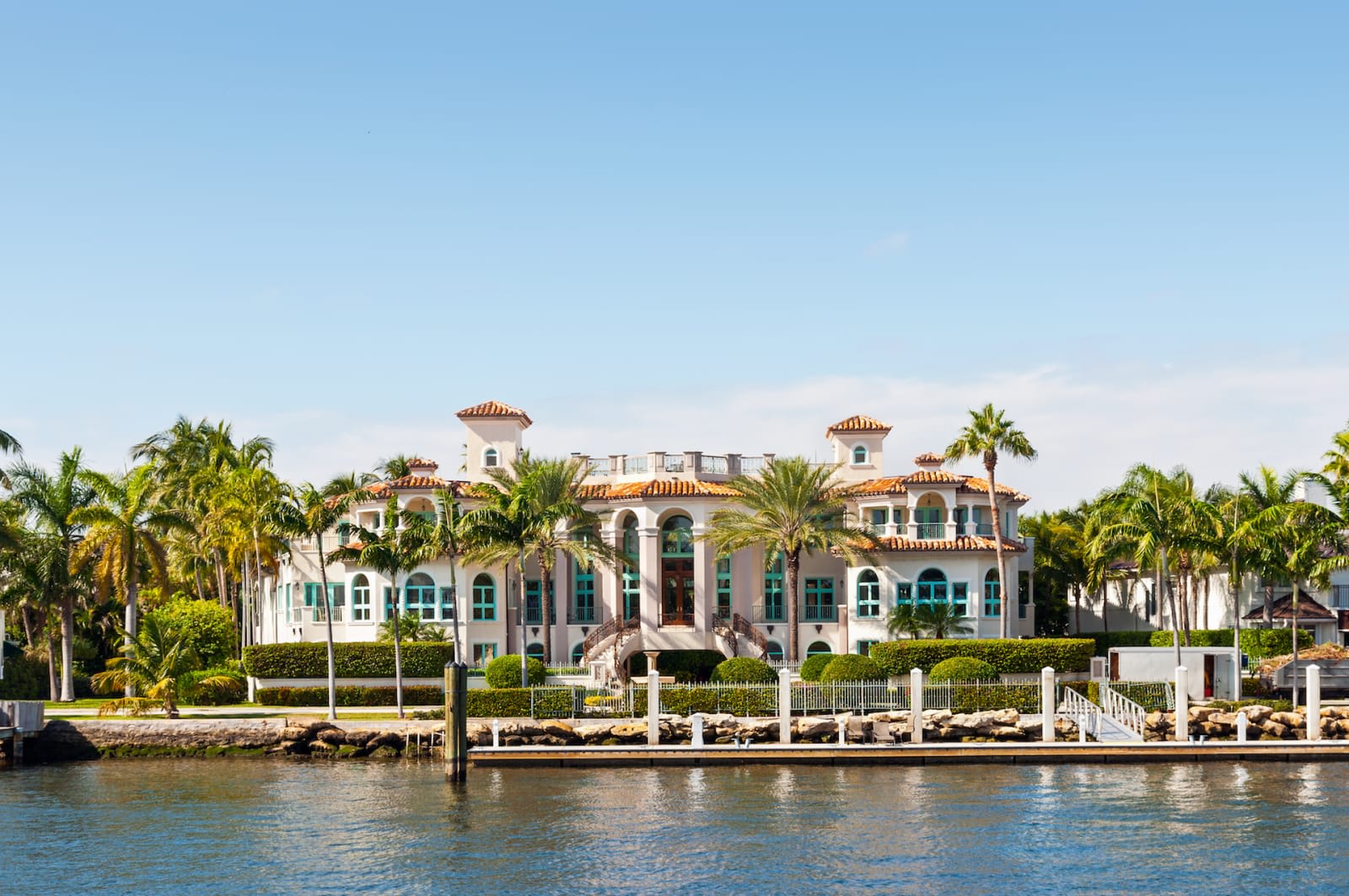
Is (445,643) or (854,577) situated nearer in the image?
(445,643)

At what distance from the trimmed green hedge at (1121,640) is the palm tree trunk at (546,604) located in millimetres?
24969

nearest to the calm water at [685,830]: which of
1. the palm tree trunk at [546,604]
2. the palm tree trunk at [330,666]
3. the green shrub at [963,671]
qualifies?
the palm tree trunk at [330,666]

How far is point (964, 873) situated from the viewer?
33500 mm

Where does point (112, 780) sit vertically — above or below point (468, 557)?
below

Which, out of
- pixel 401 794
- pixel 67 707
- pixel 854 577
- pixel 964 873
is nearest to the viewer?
pixel 964 873

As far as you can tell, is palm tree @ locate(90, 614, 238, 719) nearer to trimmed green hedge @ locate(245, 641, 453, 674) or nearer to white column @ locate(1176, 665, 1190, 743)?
trimmed green hedge @ locate(245, 641, 453, 674)

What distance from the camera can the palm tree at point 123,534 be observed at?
216ft

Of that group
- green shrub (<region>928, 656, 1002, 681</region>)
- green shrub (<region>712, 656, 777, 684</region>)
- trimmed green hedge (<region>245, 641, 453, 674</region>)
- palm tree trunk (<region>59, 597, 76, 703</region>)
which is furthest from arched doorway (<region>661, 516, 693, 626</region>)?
palm tree trunk (<region>59, 597, 76, 703</region>)

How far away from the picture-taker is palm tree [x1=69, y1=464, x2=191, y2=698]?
216ft

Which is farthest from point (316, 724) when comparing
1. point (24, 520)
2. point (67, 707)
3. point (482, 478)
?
point (24, 520)

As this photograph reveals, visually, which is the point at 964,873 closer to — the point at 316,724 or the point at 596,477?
the point at 316,724

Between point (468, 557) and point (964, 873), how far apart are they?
34686 mm

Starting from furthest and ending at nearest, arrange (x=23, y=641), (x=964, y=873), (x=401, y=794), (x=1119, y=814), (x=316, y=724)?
(x=23, y=641)
(x=316, y=724)
(x=401, y=794)
(x=1119, y=814)
(x=964, y=873)

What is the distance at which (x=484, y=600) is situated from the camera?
71.1m
